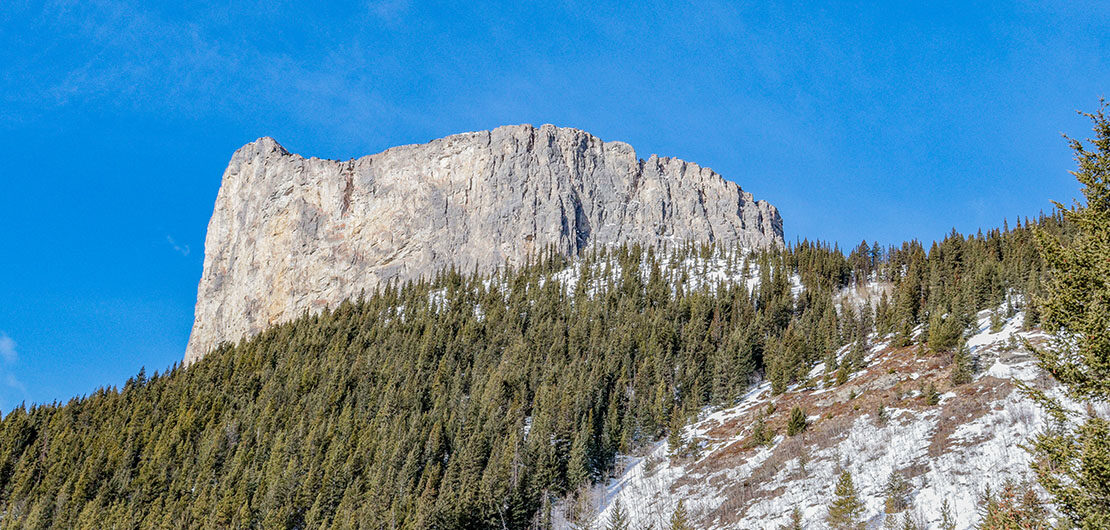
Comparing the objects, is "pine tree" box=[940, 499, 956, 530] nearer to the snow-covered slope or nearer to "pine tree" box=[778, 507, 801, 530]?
the snow-covered slope

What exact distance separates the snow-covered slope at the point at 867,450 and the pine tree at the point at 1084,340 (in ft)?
81.4

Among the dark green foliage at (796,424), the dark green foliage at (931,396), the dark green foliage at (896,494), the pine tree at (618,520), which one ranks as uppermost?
the dark green foliage at (931,396)

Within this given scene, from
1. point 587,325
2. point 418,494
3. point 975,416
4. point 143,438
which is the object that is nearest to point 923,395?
point 975,416

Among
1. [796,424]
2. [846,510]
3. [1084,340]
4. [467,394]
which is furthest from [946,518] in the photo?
[467,394]

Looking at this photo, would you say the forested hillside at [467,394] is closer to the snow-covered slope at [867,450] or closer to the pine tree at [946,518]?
the snow-covered slope at [867,450]

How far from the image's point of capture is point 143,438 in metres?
107

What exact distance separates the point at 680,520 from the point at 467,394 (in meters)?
64.0

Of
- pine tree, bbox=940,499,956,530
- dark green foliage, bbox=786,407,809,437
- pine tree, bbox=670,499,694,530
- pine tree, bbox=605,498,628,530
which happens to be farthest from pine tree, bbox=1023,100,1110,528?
dark green foliage, bbox=786,407,809,437

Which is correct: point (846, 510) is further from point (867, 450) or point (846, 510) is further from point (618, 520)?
point (618, 520)

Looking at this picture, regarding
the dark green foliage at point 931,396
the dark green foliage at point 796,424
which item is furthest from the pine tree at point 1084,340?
the dark green foliage at point 796,424

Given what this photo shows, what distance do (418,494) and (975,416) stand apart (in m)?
50.0

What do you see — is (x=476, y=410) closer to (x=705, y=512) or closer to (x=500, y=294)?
(x=705, y=512)

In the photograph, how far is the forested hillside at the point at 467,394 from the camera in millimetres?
76312

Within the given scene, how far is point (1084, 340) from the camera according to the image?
15.6 metres
